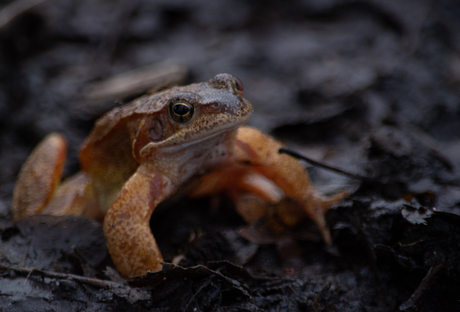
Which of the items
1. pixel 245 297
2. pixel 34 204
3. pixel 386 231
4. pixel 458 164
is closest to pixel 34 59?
pixel 34 204

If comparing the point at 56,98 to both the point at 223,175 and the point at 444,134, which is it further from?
the point at 444,134

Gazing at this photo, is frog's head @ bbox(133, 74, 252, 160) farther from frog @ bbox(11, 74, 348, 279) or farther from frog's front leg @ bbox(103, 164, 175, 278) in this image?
frog's front leg @ bbox(103, 164, 175, 278)

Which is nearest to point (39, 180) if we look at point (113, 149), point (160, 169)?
point (113, 149)

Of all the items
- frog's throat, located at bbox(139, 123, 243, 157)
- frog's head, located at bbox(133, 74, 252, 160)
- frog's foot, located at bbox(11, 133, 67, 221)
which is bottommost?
frog's foot, located at bbox(11, 133, 67, 221)

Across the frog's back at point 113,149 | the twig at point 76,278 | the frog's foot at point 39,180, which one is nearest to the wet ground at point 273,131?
the twig at point 76,278

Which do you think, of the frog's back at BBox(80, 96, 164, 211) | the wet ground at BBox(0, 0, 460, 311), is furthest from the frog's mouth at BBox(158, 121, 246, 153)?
the wet ground at BBox(0, 0, 460, 311)

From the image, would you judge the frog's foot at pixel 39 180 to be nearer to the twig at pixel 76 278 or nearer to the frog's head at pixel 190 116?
the twig at pixel 76 278
